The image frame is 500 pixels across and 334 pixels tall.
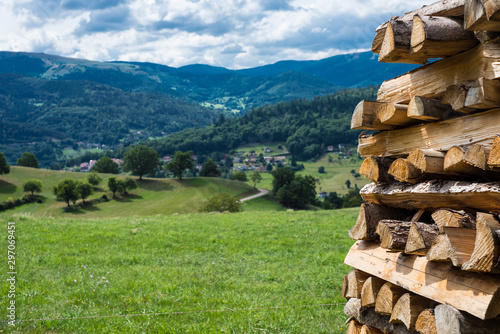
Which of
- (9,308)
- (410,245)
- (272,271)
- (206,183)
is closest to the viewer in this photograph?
(410,245)

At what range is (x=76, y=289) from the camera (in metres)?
8.55

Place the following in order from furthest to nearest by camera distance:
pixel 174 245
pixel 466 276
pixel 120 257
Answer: pixel 174 245, pixel 120 257, pixel 466 276

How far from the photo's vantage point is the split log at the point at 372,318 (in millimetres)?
5002

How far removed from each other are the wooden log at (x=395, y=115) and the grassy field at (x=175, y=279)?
3.96 meters

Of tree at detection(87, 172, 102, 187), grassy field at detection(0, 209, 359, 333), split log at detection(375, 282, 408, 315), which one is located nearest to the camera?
split log at detection(375, 282, 408, 315)

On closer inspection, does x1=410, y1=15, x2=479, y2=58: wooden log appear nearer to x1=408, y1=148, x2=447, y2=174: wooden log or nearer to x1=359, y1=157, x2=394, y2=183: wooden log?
x1=408, y1=148, x2=447, y2=174: wooden log

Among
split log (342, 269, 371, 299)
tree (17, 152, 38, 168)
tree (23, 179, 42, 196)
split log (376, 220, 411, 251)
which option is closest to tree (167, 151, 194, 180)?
tree (23, 179, 42, 196)

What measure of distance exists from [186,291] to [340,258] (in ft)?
18.4

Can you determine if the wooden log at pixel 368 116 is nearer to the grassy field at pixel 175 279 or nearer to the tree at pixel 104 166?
the grassy field at pixel 175 279

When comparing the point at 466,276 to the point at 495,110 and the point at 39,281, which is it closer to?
the point at 495,110

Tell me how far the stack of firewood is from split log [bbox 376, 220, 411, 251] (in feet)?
0.05

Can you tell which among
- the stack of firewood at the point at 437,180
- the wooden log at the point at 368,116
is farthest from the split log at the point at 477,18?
the wooden log at the point at 368,116

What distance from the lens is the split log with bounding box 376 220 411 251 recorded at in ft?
15.1

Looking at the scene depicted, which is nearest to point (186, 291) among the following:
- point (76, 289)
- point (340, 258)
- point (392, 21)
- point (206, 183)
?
point (76, 289)
